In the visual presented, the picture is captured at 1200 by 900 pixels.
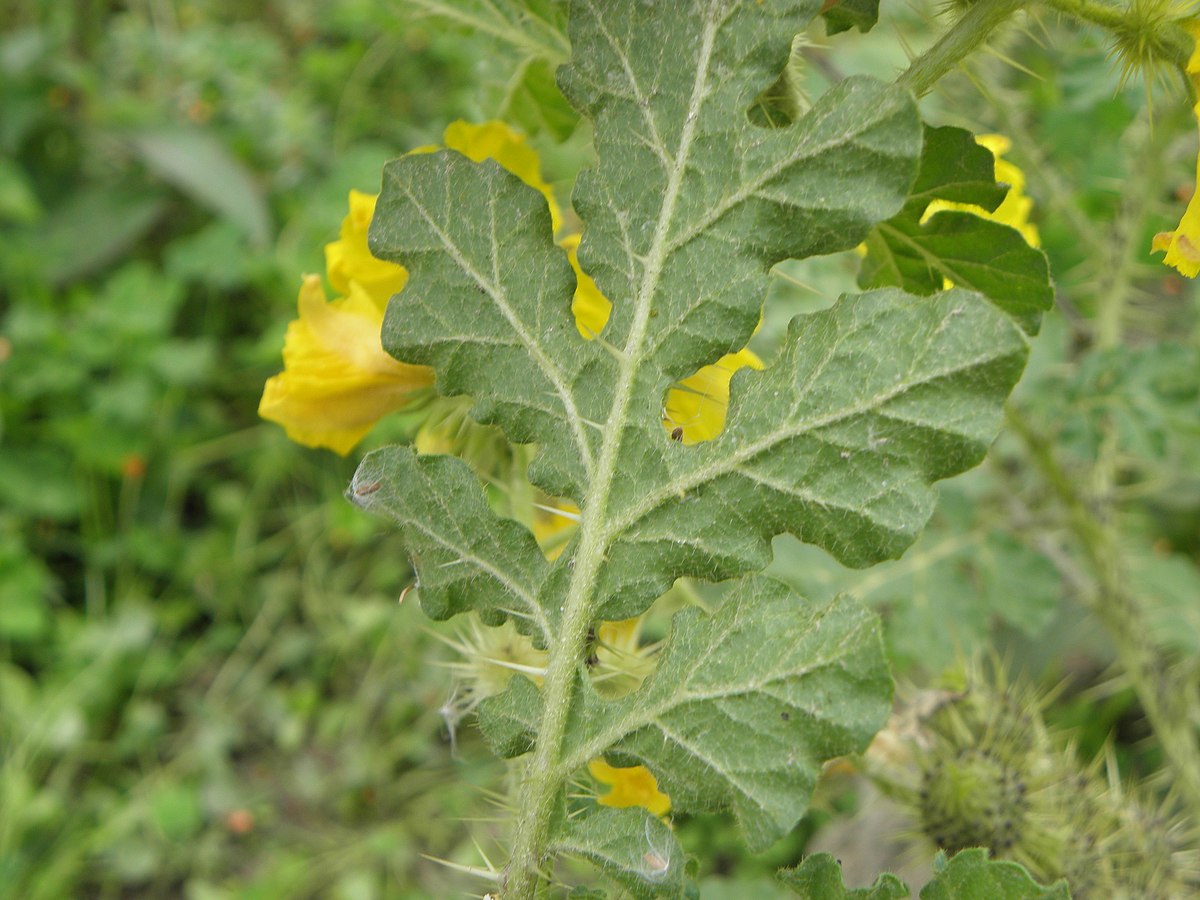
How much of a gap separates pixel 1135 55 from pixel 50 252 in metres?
2.78

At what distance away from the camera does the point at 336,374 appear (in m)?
0.81

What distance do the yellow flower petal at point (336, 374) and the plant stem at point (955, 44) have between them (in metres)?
0.41

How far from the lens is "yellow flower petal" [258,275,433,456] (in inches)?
31.8

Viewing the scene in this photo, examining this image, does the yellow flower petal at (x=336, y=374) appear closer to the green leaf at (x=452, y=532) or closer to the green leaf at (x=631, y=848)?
the green leaf at (x=452, y=532)

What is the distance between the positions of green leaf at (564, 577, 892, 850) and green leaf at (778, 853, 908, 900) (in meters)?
Answer: 0.09

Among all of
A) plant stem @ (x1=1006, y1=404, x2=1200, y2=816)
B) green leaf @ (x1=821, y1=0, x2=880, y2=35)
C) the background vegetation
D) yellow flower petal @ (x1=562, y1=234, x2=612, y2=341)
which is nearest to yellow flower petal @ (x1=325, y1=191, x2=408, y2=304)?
yellow flower petal @ (x1=562, y1=234, x2=612, y2=341)

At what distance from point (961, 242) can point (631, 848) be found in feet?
1.36

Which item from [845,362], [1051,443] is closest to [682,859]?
[845,362]

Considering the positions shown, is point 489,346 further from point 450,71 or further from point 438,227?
point 450,71

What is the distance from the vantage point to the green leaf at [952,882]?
A: 575 mm

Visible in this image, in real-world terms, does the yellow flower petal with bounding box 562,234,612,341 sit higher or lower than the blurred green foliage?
higher

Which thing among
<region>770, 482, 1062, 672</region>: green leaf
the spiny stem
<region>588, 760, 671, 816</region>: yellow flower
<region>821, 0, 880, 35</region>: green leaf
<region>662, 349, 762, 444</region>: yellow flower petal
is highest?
the spiny stem

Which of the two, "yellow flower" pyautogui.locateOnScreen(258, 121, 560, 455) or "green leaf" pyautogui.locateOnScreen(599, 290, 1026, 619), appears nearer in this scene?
"green leaf" pyautogui.locateOnScreen(599, 290, 1026, 619)

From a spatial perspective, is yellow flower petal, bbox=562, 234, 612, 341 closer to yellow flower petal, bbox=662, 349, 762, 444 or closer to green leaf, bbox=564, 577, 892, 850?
yellow flower petal, bbox=662, 349, 762, 444
